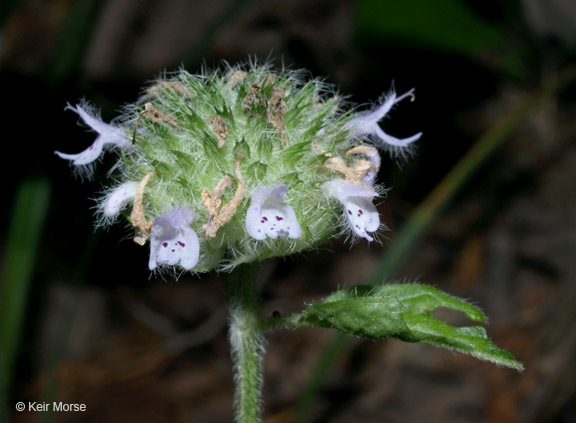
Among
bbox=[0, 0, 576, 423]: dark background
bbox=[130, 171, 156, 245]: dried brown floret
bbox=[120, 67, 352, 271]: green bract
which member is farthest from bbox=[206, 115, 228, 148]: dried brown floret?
bbox=[0, 0, 576, 423]: dark background

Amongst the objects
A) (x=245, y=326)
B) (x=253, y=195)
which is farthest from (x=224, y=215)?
(x=245, y=326)

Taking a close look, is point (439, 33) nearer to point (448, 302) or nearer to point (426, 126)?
point (426, 126)

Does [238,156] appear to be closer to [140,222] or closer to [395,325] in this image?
[140,222]

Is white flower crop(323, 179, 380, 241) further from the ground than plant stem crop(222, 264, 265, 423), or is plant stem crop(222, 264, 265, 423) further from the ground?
white flower crop(323, 179, 380, 241)

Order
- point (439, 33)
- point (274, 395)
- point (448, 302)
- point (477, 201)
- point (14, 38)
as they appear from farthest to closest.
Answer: point (14, 38) → point (477, 201) → point (274, 395) → point (439, 33) → point (448, 302)

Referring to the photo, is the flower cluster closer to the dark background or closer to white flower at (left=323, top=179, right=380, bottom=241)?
white flower at (left=323, top=179, right=380, bottom=241)

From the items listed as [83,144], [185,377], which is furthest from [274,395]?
[83,144]

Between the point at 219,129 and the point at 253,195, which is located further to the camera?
the point at 219,129
